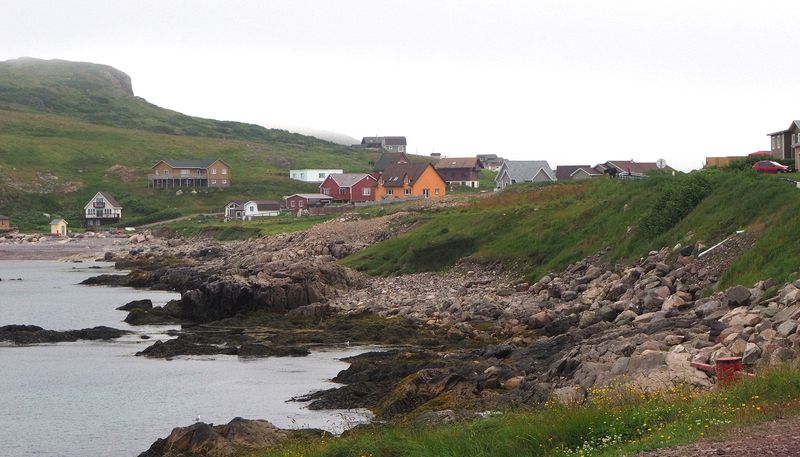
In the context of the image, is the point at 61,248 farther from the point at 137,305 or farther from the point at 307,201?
the point at 137,305

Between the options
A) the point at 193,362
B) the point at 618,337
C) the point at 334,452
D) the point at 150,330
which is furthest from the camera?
the point at 150,330

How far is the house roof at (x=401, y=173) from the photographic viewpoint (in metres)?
115

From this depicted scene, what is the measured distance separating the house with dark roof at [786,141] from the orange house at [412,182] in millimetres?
48489

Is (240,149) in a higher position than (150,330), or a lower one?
higher

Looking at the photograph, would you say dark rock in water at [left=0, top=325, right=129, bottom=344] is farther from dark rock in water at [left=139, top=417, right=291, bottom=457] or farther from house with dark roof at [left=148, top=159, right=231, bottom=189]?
house with dark roof at [left=148, top=159, right=231, bottom=189]

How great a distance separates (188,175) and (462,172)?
40.2 m

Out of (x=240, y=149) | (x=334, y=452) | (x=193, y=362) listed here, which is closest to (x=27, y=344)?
(x=193, y=362)

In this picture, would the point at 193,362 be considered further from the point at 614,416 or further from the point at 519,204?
the point at 519,204

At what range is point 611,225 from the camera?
155ft

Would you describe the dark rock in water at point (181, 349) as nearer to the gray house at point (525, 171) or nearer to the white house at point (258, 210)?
the gray house at point (525, 171)

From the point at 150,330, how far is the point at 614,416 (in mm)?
35138

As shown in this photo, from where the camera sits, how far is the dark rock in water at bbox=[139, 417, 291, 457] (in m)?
20.4

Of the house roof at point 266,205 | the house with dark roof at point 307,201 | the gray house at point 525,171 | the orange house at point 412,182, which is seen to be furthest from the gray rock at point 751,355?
the house roof at point 266,205

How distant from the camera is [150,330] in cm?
4675
